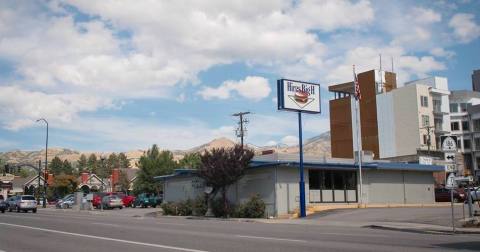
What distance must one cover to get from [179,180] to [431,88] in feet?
213

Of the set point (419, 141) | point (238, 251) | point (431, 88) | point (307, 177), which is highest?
point (431, 88)

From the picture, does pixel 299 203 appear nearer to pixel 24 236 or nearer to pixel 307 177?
pixel 307 177

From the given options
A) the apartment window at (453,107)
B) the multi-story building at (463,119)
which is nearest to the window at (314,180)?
the multi-story building at (463,119)

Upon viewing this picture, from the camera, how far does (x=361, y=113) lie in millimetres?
103625

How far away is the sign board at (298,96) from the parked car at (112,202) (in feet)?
98.3

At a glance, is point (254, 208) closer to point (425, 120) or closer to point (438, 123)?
point (425, 120)

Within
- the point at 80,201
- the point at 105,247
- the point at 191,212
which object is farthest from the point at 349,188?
the point at 80,201

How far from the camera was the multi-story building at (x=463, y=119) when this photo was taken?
4053 inches

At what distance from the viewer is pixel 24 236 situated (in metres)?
20.3

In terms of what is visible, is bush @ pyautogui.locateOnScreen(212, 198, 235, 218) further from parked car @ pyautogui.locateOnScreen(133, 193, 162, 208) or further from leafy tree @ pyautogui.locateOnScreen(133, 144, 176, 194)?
leafy tree @ pyautogui.locateOnScreen(133, 144, 176, 194)

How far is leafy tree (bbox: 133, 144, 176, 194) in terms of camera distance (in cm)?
8606

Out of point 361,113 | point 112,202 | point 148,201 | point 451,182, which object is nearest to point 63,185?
point 148,201

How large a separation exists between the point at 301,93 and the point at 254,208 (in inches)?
351

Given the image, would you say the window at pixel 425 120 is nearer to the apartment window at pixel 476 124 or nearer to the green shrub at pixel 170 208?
the apartment window at pixel 476 124
